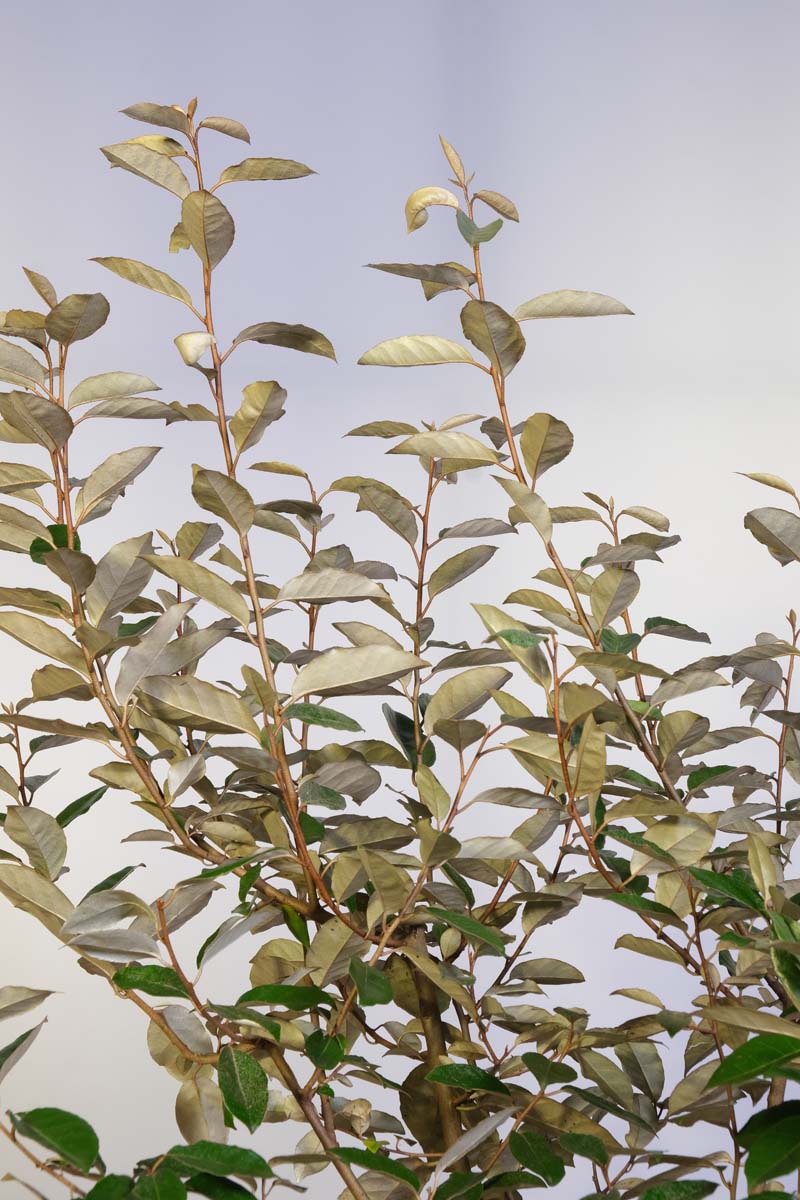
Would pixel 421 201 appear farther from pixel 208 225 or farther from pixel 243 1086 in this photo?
pixel 243 1086

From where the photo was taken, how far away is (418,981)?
88 centimetres

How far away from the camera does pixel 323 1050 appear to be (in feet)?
2.21

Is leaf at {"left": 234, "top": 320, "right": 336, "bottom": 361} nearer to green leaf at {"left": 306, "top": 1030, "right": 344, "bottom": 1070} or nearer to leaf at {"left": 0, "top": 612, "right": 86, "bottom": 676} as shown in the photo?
leaf at {"left": 0, "top": 612, "right": 86, "bottom": 676}

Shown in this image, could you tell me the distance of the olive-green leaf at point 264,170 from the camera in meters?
0.79

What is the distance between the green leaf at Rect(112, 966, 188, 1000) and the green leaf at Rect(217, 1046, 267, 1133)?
0.15 ft

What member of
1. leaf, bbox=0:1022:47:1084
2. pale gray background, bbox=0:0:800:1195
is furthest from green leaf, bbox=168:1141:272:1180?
pale gray background, bbox=0:0:800:1195

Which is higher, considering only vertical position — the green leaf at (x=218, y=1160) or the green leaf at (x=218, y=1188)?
the green leaf at (x=218, y=1160)

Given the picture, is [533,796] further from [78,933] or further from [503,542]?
[503,542]

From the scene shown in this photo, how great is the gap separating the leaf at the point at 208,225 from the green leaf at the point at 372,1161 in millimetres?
537

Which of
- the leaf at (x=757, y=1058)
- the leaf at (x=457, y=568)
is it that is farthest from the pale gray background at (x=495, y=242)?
the leaf at (x=757, y=1058)

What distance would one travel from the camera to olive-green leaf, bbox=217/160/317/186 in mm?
788

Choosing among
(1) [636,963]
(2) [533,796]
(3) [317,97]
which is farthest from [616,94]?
(2) [533,796]

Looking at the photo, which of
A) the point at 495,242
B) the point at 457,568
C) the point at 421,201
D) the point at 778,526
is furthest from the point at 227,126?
the point at 495,242

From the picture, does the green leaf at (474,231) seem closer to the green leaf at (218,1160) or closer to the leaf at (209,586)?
the leaf at (209,586)
